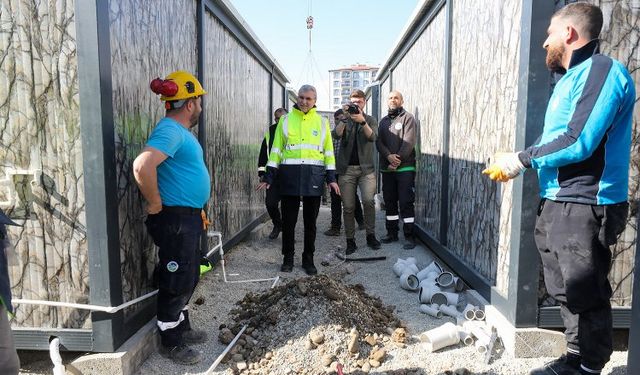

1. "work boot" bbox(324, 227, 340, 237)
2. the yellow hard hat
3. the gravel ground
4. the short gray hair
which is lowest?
"work boot" bbox(324, 227, 340, 237)

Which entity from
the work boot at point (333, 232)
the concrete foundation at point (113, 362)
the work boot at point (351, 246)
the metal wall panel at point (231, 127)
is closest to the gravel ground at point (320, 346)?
the concrete foundation at point (113, 362)

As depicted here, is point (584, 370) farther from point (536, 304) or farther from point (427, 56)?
point (427, 56)

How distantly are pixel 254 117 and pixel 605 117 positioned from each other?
5914mm

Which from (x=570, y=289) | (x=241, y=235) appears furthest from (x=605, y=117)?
(x=241, y=235)

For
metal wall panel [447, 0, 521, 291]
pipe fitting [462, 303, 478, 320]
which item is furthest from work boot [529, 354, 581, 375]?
pipe fitting [462, 303, 478, 320]

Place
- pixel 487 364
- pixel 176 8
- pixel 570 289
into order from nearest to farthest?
pixel 570 289, pixel 487 364, pixel 176 8

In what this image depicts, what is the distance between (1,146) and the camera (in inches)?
102

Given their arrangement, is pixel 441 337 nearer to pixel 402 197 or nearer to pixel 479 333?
pixel 479 333

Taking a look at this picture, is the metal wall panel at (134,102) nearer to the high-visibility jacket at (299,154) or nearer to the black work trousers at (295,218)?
the high-visibility jacket at (299,154)

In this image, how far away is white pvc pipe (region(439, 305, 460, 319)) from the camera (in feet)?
11.6

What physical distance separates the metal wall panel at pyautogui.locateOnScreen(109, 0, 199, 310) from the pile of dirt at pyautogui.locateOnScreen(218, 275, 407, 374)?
2.61 feet

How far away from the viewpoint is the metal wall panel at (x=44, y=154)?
252 centimetres

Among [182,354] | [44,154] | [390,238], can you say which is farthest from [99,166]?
[390,238]

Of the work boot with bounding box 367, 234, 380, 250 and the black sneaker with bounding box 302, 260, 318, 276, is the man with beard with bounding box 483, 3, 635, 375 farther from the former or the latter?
the work boot with bounding box 367, 234, 380, 250
